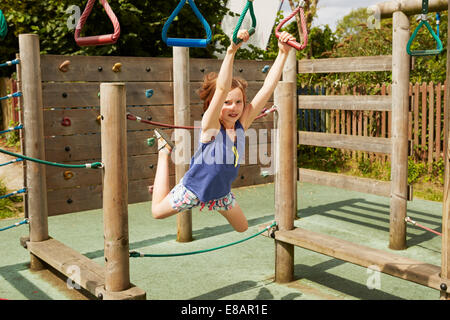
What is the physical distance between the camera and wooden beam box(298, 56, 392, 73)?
5531 millimetres

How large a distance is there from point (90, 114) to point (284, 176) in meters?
2.24

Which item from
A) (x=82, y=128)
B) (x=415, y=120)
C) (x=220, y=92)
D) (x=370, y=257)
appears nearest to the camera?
(x=220, y=92)

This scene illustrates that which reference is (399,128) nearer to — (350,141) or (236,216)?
(350,141)

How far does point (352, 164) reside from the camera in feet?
32.0

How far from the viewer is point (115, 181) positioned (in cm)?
316

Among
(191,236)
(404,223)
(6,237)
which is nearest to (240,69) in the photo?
(191,236)

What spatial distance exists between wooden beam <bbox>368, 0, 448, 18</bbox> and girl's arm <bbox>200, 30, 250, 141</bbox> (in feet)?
9.80

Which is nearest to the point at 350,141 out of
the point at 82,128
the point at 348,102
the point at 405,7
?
the point at 348,102

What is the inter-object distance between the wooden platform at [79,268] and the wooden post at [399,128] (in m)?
3.04

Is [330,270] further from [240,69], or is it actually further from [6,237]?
[6,237]

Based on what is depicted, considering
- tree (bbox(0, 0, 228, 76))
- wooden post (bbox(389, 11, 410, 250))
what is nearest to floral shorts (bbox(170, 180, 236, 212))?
wooden post (bbox(389, 11, 410, 250))

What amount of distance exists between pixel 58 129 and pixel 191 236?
1784 millimetres

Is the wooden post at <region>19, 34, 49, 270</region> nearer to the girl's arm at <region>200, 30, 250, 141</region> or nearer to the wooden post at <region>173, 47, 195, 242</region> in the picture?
the wooden post at <region>173, 47, 195, 242</region>

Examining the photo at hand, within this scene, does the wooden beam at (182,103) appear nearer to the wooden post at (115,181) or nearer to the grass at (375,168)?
the wooden post at (115,181)
